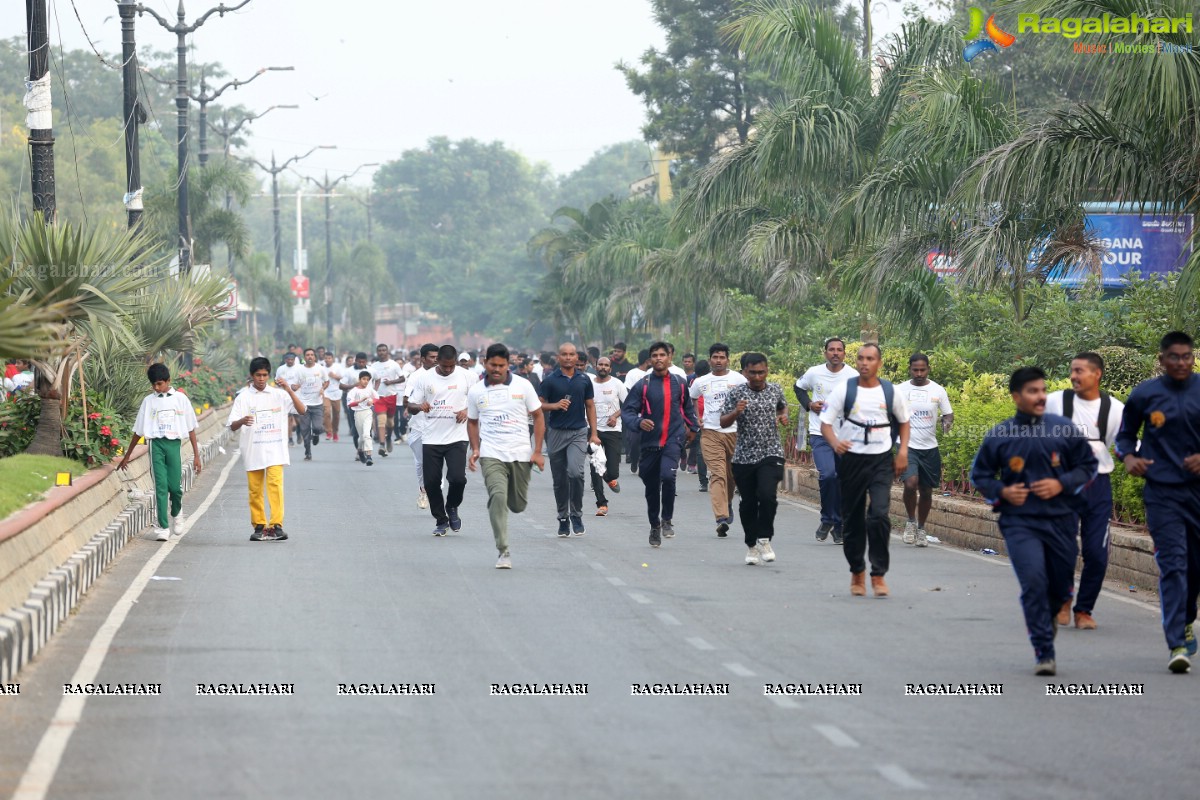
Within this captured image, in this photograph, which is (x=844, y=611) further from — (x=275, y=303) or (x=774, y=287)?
(x=275, y=303)

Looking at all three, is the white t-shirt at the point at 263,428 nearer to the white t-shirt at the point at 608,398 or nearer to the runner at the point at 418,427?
the runner at the point at 418,427

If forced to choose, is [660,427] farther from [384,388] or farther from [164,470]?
[384,388]

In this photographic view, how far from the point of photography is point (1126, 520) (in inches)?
576

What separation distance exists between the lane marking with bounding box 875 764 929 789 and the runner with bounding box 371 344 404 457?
24.9 m

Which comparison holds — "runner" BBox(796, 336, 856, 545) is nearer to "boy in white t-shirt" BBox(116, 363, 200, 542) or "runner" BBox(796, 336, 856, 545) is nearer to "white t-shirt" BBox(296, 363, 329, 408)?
"boy in white t-shirt" BBox(116, 363, 200, 542)

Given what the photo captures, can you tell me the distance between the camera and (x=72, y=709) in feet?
26.8

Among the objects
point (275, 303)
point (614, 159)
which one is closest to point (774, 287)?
point (275, 303)

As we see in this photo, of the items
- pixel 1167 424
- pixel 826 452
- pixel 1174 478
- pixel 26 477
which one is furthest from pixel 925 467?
pixel 26 477

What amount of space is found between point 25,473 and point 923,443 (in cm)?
834

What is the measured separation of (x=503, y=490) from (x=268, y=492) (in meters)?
3.39

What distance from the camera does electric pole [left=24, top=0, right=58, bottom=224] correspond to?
59.2ft

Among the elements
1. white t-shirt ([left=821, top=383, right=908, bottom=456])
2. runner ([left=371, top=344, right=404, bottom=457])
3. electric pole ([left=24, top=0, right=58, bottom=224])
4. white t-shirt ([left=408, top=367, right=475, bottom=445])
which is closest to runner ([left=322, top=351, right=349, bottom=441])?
runner ([left=371, top=344, right=404, bottom=457])

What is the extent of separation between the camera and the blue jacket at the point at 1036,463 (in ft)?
31.0

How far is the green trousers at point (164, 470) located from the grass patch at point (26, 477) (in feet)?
2.44
